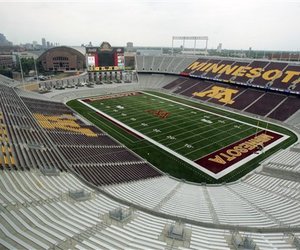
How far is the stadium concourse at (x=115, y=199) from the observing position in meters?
10.4

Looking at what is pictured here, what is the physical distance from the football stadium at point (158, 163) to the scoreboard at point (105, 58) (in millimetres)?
402

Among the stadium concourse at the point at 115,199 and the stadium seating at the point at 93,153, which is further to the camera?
the stadium seating at the point at 93,153

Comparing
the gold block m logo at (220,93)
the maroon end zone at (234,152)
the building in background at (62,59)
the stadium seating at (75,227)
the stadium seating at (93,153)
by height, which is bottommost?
the maroon end zone at (234,152)

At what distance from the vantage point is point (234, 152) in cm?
3069

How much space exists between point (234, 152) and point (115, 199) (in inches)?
826

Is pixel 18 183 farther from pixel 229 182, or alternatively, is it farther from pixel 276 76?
pixel 276 76

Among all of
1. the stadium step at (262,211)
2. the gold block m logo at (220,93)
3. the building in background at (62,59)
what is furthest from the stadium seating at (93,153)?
the building in background at (62,59)

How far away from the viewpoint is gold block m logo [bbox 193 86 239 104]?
5436 cm

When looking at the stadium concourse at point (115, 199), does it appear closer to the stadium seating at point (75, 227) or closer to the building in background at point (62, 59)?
the stadium seating at point (75, 227)

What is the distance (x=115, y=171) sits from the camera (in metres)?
22.7

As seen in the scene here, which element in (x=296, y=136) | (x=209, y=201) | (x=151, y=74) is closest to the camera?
(x=209, y=201)

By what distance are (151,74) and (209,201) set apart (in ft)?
212

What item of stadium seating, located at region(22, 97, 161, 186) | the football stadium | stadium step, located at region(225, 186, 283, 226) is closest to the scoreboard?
the football stadium

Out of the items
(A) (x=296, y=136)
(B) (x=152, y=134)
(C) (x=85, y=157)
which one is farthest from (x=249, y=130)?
(C) (x=85, y=157)
